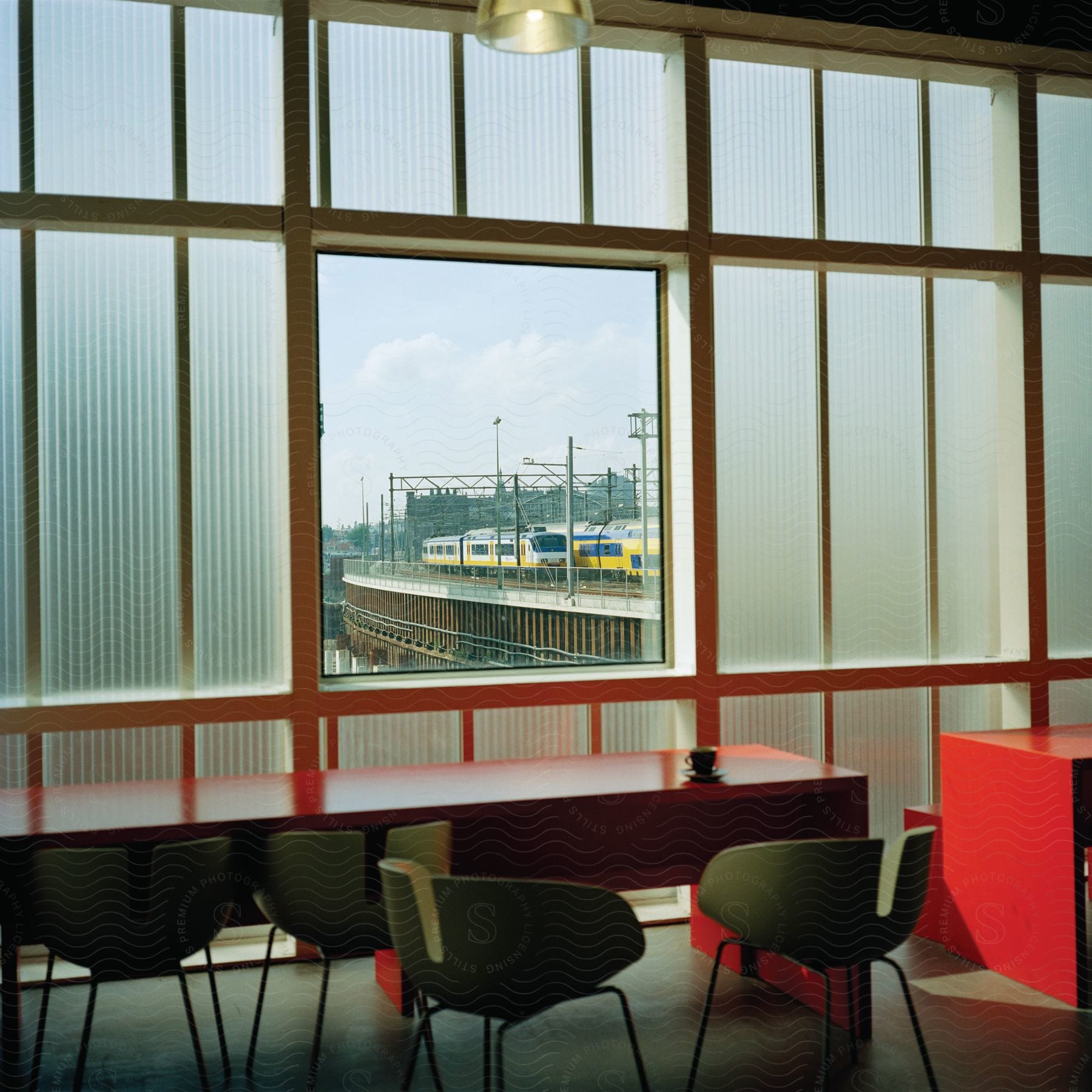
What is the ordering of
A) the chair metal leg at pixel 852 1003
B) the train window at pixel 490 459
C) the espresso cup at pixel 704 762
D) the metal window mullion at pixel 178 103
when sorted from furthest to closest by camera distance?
the train window at pixel 490 459, the metal window mullion at pixel 178 103, the espresso cup at pixel 704 762, the chair metal leg at pixel 852 1003

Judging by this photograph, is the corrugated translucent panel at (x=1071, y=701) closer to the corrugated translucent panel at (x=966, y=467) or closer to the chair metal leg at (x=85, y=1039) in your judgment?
the corrugated translucent panel at (x=966, y=467)

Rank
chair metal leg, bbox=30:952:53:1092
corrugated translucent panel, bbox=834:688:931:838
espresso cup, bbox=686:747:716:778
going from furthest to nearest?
1. corrugated translucent panel, bbox=834:688:931:838
2. espresso cup, bbox=686:747:716:778
3. chair metal leg, bbox=30:952:53:1092

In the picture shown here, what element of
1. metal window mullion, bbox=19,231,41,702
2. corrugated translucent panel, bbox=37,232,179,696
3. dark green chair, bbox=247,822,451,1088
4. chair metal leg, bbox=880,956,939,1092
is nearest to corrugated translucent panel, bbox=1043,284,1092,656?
chair metal leg, bbox=880,956,939,1092

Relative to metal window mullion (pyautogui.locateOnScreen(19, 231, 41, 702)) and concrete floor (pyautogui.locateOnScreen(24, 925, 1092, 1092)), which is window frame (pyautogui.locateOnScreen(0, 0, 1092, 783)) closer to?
metal window mullion (pyautogui.locateOnScreen(19, 231, 41, 702))

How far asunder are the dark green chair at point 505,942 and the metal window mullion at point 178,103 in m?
2.29

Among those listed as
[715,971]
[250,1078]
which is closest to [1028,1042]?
[715,971]

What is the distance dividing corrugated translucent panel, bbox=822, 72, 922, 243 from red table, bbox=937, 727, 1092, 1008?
6.31ft

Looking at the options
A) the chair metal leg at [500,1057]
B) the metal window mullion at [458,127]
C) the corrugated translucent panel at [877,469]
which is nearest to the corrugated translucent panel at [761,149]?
the corrugated translucent panel at [877,469]

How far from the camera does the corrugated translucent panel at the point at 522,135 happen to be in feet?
12.7

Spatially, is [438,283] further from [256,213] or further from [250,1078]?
[250,1078]

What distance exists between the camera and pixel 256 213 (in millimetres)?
3590

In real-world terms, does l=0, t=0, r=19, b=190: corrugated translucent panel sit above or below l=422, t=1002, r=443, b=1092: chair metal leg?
above

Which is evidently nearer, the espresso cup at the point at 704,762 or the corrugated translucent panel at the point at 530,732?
the espresso cup at the point at 704,762

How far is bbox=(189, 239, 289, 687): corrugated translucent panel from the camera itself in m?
3.63
